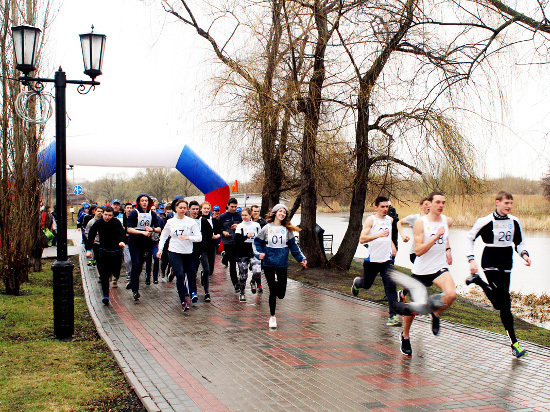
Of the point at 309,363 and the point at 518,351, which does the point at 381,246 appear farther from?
the point at 309,363

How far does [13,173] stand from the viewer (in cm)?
1009

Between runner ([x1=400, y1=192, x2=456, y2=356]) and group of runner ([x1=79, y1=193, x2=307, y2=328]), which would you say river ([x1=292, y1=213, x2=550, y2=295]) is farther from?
runner ([x1=400, y1=192, x2=456, y2=356])

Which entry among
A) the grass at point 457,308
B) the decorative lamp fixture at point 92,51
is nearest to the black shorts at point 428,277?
the grass at point 457,308

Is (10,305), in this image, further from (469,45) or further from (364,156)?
(469,45)

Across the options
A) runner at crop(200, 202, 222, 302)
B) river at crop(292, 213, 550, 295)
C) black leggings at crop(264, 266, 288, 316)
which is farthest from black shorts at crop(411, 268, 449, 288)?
river at crop(292, 213, 550, 295)

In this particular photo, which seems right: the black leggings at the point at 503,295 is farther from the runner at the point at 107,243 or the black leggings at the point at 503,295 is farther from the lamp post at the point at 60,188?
the runner at the point at 107,243

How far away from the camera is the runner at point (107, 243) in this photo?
9.23 m

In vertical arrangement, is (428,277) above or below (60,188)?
below

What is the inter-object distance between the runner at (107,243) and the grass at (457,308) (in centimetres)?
443

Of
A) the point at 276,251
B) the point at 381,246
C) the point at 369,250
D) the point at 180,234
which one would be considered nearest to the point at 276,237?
the point at 276,251

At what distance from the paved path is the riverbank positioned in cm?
289

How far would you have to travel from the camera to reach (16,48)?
6738 mm

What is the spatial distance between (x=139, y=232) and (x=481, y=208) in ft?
22.9

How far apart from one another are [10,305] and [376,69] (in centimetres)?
863
